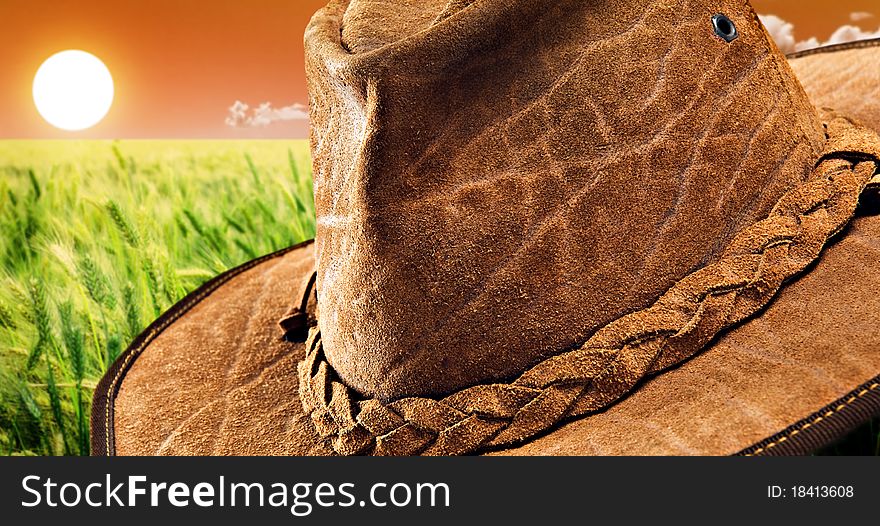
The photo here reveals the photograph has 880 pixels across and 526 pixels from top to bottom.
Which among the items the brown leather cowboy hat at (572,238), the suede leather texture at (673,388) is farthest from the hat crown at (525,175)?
the suede leather texture at (673,388)

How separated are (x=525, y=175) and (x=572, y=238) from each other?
0.10 m

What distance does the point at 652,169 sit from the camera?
3.41ft

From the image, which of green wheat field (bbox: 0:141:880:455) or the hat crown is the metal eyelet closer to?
the hat crown

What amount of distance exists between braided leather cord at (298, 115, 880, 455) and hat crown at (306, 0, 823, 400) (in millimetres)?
26

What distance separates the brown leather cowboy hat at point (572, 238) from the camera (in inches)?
39.3

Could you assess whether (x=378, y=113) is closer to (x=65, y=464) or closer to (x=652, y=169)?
(x=652, y=169)

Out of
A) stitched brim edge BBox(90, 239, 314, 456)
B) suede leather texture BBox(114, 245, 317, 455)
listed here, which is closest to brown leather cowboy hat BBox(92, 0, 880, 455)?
suede leather texture BBox(114, 245, 317, 455)

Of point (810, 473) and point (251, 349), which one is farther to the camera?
point (251, 349)

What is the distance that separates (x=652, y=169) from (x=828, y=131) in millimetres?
427

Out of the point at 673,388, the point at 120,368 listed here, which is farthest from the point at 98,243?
the point at 673,388

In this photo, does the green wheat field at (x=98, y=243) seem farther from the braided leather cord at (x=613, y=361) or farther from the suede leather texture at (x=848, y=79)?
the suede leather texture at (x=848, y=79)

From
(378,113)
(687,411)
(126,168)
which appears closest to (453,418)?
(687,411)

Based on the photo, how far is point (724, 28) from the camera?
3.64 feet

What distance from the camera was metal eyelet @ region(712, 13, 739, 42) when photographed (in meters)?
1.10
